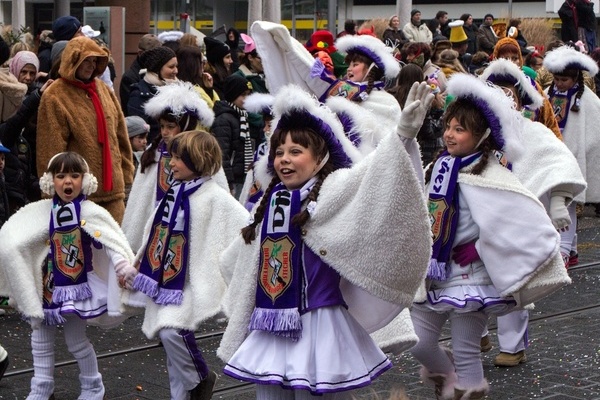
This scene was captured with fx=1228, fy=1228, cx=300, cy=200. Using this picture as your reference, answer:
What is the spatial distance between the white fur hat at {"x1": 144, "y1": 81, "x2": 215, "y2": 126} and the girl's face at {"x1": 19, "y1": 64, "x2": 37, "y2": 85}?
3.03 meters

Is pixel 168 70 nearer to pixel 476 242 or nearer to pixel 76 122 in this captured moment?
pixel 76 122

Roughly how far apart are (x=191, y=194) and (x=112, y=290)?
0.71 m

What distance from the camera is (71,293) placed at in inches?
257

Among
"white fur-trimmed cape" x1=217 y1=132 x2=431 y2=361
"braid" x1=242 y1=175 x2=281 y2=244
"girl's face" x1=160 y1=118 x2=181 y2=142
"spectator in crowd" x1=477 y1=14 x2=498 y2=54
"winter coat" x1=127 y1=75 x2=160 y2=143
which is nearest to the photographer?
"white fur-trimmed cape" x1=217 y1=132 x2=431 y2=361

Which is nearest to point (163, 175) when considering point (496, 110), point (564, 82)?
point (496, 110)

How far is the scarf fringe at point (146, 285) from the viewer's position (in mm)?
6289

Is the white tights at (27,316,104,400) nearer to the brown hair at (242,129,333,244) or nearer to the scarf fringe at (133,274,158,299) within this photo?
the scarf fringe at (133,274,158,299)

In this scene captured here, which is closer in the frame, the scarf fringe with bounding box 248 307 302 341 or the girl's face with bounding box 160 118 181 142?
the scarf fringe with bounding box 248 307 302 341

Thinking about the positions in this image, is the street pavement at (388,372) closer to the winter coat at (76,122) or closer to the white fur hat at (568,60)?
the winter coat at (76,122)

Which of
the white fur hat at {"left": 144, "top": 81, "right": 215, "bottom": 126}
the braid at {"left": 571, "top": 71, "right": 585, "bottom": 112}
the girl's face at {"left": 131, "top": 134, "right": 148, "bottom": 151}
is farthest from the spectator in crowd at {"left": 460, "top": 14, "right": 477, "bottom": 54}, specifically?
the white fur hat at {"left": 144, "top": 81, "right": 215, "bottom": 126}

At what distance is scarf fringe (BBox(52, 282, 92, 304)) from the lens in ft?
21.4

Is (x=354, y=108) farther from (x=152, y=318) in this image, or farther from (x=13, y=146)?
(x=13, y=146)

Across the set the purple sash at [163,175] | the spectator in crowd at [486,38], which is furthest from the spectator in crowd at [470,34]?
the purple sash at [163,175]

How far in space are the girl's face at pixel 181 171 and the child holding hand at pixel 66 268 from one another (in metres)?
0.54
